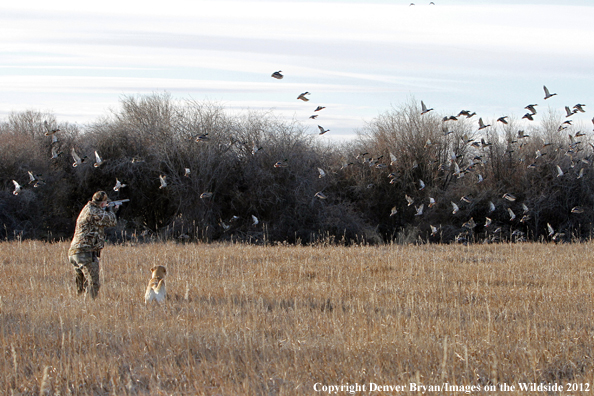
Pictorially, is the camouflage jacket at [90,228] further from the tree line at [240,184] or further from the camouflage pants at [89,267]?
the tree line at [240,184]

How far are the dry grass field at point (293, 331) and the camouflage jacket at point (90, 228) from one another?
0.76 m

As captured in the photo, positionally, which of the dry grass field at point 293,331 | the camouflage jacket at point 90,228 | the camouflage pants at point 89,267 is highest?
the camouflage jacket at point 90,228

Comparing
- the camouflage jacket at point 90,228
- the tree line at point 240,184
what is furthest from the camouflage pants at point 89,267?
the tree line at point 240,184

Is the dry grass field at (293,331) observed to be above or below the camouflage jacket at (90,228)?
below

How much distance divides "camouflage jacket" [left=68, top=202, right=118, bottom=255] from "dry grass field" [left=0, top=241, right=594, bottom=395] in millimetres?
761

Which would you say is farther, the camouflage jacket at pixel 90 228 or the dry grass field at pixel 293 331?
the camouflage jacket at pixel 90 228

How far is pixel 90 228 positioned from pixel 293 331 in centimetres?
360

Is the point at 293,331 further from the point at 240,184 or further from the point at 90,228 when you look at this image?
the point at 240,184

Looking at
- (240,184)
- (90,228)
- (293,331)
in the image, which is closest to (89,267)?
(90,228)

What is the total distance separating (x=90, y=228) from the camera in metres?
8.12

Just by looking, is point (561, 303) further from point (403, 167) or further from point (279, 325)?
point (403, 167)

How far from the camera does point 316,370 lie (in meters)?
5.21

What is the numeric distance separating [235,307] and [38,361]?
116 inches

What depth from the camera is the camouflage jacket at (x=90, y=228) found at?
804 centimetres
